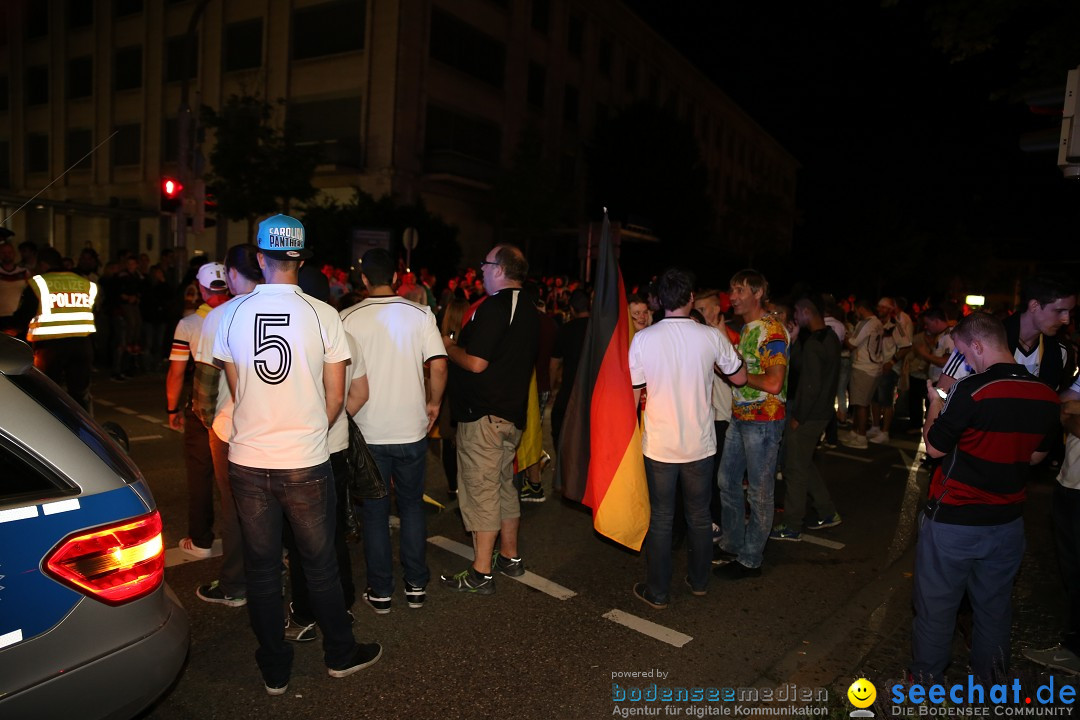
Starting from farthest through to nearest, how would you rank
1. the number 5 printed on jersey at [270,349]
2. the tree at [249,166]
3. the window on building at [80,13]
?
1. the window on building at [80,13]
2. the tree at [249,166]
3. the number 5 printed on jersey at [270,349]

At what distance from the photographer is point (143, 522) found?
2.63 metres

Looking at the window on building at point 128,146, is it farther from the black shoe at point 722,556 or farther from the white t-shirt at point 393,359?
the black shoe at point 722,556

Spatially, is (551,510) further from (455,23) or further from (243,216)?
(455,23)

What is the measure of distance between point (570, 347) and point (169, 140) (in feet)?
109

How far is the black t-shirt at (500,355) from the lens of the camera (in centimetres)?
445

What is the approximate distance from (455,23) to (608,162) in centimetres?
→ 1086

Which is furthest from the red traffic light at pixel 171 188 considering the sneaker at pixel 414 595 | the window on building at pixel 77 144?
the window on building at pixel 77 144

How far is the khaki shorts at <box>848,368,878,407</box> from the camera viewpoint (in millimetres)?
9844

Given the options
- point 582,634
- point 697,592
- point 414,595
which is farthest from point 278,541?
point 697,592

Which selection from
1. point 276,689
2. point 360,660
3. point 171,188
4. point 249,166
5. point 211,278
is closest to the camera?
point 276,689

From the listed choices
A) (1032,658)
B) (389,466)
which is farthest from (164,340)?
(1032,658)

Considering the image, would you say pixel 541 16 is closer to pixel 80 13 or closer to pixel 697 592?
pixel 80 13

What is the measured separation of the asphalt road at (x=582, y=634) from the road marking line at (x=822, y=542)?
25mm

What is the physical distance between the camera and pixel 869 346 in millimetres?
9844
